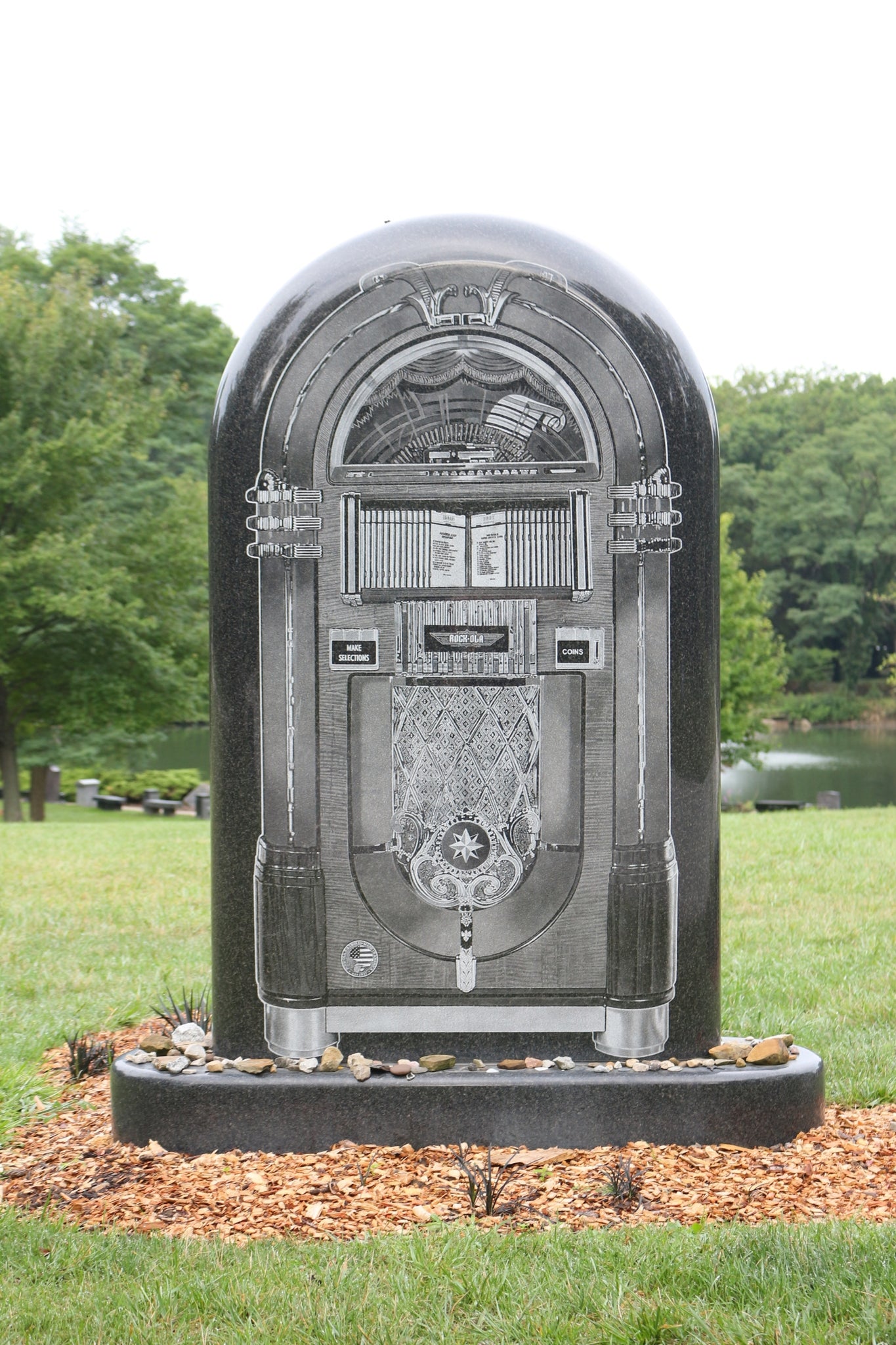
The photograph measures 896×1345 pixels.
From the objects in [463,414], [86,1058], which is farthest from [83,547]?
[463,414]

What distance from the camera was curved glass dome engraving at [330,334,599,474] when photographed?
450 centimetres

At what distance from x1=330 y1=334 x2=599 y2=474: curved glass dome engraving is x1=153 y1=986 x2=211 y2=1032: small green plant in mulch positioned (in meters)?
2.42

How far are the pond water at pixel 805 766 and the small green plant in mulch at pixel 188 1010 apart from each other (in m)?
16.8

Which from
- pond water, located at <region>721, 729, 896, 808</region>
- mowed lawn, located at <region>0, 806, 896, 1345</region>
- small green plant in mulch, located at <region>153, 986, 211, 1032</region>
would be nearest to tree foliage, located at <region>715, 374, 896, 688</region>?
pond water, located at <region>721, 729, 896, 808</region>

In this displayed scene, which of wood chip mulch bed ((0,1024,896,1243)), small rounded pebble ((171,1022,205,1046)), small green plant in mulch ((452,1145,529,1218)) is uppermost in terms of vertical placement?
small rounded pebble ((171,1022,205,1046))

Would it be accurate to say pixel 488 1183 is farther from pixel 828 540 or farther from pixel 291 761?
pixel 828 540

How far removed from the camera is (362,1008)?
4.54 metres

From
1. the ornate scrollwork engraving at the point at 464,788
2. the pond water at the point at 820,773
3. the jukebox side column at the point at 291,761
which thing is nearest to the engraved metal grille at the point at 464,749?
the ornate scrollwork engraving at the point at 464,788

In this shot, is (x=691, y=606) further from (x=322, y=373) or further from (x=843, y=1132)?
(x=843, y=1132)

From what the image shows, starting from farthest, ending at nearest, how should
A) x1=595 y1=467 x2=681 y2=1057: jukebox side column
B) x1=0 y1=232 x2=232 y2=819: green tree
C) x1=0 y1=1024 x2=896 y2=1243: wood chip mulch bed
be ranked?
x1=0 y1=232 x2=232 y2=819: green tree < x1=595 y1=467 x2=681 y2=1057: jukebox side column < x1=0 y1=1024 x2=896 y2=1243: wood chip mulch bed

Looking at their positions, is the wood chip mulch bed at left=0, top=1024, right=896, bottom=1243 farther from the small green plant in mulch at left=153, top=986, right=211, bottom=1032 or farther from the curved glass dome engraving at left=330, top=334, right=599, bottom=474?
the curved glass dome engraving at left=330, top=334, right=599, bottom=474

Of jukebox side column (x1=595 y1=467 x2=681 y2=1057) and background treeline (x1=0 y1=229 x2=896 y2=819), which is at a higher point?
background treeline (x1=0 y1=229 x2=896 y2=819)

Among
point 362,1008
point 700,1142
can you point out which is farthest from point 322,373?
point 700,1142

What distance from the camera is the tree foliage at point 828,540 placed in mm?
51906
